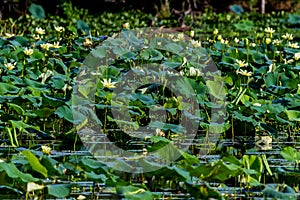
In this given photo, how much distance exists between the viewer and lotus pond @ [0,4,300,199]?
8.84 feet

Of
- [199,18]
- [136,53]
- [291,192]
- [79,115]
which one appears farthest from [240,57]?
[199,18]

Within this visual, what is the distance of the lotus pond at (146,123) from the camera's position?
2693 mm

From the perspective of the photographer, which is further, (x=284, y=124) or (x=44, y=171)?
(x=284, y=124)

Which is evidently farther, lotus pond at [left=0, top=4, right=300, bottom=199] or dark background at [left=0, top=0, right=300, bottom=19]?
dark background at [left=0, top=0, right=300, bottom=19]

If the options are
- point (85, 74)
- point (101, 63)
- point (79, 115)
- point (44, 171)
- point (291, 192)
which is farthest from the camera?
point (101, 63)

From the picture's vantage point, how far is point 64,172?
2.79 meters

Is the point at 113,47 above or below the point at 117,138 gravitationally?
above

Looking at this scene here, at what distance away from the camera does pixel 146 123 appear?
4180mm

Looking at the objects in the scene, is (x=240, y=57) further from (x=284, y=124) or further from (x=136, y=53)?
(x=284, y=124)

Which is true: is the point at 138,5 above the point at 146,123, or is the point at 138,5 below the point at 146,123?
above

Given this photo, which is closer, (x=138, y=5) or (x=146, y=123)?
(x=146, y=123)

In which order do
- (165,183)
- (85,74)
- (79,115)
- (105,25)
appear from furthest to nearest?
(105,25) < (85,74) < (79,115) < (165,183)

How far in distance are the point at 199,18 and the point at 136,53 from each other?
6.92 m

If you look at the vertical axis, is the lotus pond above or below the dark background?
below
